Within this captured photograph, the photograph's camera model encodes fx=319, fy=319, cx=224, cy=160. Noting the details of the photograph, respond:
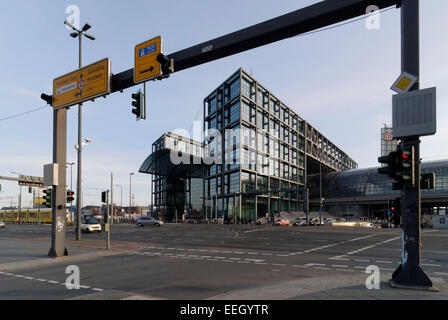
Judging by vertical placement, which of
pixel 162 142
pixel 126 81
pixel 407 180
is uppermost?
pixel 162 142

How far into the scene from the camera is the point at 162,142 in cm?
8806

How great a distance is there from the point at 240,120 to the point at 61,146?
57.4 meters

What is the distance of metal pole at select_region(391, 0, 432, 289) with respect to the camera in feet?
25.7

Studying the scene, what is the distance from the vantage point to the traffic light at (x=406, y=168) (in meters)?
7.94

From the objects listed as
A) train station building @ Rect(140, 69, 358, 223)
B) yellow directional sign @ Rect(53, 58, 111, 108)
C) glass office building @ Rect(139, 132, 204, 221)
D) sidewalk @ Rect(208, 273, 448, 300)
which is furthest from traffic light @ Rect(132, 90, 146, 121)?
glass office building @ Rect(139, 132, 204, 221)

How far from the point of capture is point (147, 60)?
10867 mm

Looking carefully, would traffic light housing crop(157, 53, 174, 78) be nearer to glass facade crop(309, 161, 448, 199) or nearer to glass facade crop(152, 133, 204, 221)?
glass facade crop(152, 133, 204, 221)

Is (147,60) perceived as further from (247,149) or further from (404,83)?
(247,149)

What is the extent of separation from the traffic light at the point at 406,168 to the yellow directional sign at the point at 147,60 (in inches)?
297

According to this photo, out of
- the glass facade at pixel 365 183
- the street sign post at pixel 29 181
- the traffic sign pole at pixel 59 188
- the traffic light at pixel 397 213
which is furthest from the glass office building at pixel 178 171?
the traffic light at pixel 397 213

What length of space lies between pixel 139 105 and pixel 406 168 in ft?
26.2

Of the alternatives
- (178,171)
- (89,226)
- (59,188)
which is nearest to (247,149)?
(178,171)
